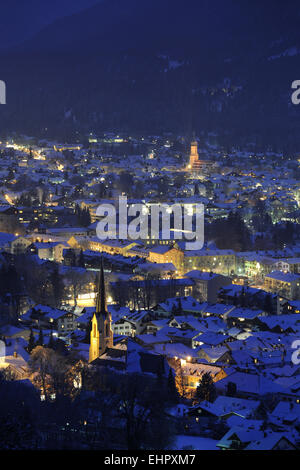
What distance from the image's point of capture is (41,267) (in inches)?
832

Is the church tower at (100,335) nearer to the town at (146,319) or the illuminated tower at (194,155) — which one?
the town at (146,319)

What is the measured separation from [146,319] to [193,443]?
24.1 ft

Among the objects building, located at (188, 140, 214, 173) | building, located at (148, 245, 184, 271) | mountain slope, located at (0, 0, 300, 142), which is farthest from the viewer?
mountain slope, located at (0, 0, 300, 142)

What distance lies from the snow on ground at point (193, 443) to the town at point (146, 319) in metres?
0.03

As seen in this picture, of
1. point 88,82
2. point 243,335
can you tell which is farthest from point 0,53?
point 243,335

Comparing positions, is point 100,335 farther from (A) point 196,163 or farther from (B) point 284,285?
(A) point 196,163

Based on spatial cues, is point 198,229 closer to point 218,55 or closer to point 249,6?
point 218,55

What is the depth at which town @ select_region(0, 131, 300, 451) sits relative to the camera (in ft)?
33.6

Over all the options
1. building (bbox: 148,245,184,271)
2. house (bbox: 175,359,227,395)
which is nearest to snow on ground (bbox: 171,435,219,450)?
house (bbox: 175,359,227,395)

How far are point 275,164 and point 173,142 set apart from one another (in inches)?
358

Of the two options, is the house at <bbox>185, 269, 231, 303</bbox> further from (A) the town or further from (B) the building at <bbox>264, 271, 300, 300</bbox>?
(B) the building at <bbox>264, 271, 300, 300</bbox>

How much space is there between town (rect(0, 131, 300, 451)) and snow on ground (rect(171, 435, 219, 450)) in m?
0.03

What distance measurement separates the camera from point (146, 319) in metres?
17.2

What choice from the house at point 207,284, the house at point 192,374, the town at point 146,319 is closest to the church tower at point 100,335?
the town at point 146,319
